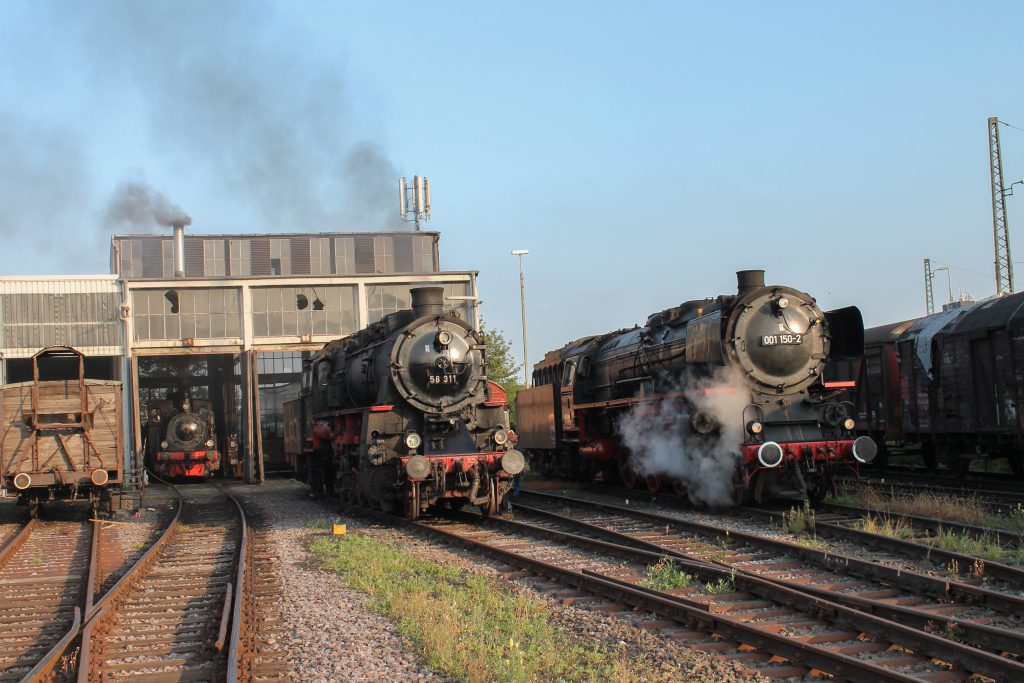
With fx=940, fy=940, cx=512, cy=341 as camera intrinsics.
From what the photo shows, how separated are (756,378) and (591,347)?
6.93m

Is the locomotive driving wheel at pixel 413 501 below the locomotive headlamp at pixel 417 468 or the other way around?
below

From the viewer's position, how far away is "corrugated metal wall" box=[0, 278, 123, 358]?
2903 centimetres

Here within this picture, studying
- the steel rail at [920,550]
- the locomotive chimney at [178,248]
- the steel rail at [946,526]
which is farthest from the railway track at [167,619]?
the locomotive chimney at [178,248]

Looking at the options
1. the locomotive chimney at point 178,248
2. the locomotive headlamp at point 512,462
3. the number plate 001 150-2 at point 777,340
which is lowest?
the locomotive headlamp at point 512,462

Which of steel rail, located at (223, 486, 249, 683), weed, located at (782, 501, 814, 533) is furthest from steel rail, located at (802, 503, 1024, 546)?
steel rail, located at (223, 486, 249, 683)

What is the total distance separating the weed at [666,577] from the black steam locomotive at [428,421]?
5172 millimetres

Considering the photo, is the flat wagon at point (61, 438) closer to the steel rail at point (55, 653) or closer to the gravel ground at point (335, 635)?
the steel rail at point (55, 653)

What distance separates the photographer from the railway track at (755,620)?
5.82 meters

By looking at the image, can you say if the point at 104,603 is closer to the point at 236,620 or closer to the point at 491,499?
the point at 236,620

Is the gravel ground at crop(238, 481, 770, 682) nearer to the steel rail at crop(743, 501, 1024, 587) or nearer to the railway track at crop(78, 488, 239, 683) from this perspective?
the railway track at crop(78, 488, 239, 683)

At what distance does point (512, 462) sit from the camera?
47.3ft

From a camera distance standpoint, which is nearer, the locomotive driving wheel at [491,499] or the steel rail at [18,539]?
the steel rail at [18,539]

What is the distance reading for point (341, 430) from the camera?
56.0 ft

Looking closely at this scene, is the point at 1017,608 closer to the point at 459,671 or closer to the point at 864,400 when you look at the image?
the point at 459,671
